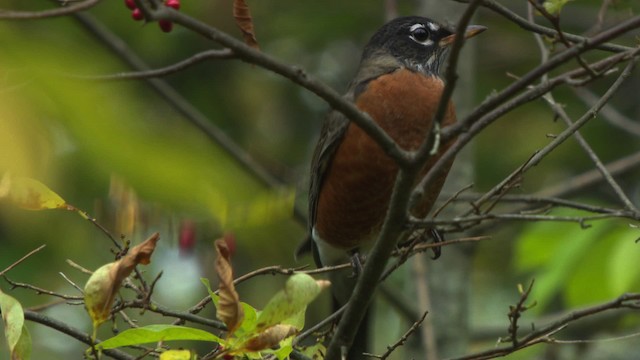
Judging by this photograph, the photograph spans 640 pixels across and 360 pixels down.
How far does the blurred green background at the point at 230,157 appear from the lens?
1.07 meters

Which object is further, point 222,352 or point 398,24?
point 398,24

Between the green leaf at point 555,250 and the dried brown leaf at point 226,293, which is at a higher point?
the green leaf at point 555,250

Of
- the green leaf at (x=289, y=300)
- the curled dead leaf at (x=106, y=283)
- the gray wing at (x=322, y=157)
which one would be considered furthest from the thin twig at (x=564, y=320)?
the gray wing at (x=322, y=157)

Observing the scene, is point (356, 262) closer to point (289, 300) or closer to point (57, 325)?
point (57, 325)

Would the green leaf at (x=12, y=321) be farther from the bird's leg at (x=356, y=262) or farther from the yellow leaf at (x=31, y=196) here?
the bird's leg at (x=356, y=262)

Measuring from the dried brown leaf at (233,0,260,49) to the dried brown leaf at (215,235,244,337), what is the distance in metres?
0.35

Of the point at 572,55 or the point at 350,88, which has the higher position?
the point at 350,88

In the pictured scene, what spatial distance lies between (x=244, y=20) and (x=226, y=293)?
47cm

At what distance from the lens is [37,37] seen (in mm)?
1193

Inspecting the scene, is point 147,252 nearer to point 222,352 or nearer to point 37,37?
point 222,352

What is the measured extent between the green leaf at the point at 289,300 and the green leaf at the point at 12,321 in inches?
15.9

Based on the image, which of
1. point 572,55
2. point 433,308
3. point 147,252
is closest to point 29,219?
point 147,252

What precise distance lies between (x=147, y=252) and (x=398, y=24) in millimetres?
2705

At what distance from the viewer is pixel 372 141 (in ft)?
11.7
